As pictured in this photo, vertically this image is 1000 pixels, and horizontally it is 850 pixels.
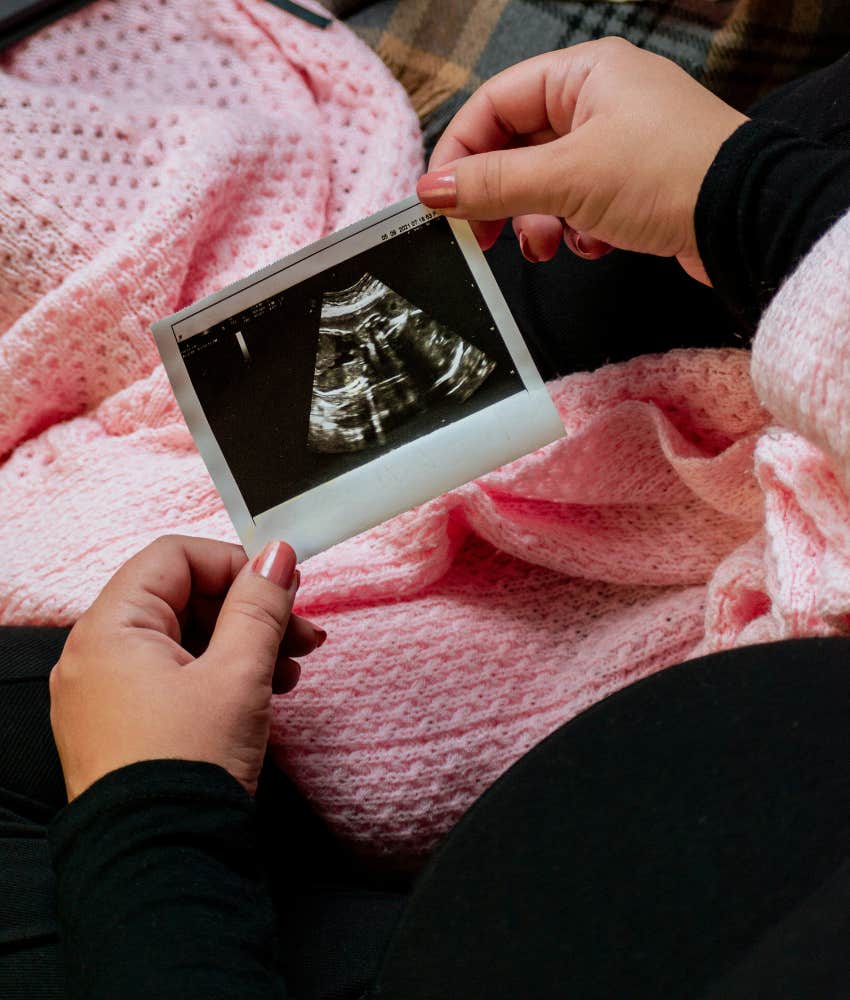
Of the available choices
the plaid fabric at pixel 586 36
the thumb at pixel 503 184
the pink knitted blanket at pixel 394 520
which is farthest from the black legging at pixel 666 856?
the plaid fabric at pixel 586 36

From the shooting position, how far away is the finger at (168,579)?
1.79ft

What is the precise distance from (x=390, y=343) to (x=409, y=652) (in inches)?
10.0

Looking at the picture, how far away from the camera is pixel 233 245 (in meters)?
0.85

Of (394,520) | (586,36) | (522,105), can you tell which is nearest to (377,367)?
(394,520)

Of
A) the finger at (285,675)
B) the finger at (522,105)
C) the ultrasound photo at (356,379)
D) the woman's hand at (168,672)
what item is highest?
the finger at (522,105)

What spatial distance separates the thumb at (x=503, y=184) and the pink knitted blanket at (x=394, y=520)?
0.17 m

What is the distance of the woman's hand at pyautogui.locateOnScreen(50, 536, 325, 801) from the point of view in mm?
490

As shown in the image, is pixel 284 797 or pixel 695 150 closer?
pixel 695 150

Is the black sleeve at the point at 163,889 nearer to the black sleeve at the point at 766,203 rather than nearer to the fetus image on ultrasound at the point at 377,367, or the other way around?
the fetus image on ultrasound at the point at 377,367

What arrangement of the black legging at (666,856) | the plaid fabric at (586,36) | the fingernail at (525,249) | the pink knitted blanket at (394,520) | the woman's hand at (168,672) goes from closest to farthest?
the black legging at (666,856)
the woman's hand at (168,672)
the pink knitted blanket at (394,520)
the fingernail at (525,249)
the plaid fabric at (586,36)

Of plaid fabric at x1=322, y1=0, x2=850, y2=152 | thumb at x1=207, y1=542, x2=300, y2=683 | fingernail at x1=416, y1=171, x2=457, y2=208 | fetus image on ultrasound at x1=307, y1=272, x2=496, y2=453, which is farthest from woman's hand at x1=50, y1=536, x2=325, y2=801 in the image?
plaid fabric at x1=322, y1=0, x2=850, y2=152

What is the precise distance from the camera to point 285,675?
2.02ft

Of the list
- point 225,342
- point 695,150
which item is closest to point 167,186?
point 225,342

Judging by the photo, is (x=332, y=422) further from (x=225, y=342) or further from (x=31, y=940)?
(x=31, y=940)
